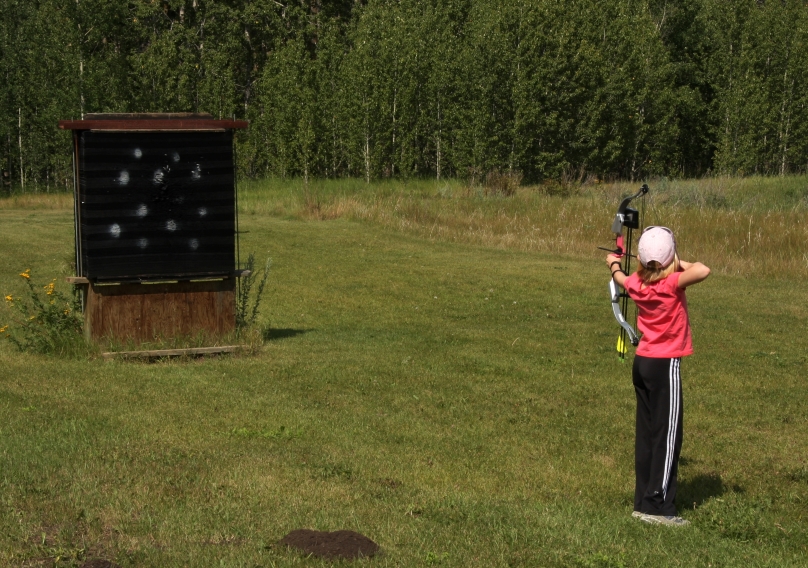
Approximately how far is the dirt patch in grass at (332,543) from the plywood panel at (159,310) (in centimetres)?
721

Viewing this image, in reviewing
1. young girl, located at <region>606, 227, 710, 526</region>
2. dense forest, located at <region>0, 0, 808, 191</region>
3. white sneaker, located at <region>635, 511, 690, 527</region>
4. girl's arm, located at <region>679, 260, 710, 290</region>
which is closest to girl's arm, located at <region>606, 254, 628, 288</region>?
young girl, located at <region>606, 227, 710, 526</region>

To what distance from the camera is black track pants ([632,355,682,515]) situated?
684 centimetres

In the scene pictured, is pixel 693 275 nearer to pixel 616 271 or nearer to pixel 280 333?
pixel 616 271

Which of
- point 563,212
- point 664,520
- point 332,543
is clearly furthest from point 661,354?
point 563,212

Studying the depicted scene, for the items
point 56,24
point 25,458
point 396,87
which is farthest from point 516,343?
point 56,24

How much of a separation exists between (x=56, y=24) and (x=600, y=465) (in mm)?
46221

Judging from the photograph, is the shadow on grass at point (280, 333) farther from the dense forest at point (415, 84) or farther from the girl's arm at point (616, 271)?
the dense forest at point (415, 84)

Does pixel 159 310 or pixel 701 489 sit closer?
pixel 701 489

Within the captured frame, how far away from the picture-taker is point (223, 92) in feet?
181

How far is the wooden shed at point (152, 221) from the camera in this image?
1233cm

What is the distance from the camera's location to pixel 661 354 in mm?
6840

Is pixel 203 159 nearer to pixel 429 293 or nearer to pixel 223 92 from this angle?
pixel 429 293

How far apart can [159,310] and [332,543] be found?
749 centimetres

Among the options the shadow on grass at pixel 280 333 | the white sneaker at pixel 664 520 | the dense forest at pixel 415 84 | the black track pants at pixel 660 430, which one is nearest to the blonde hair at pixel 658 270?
the black track pants at pixel 660 430
